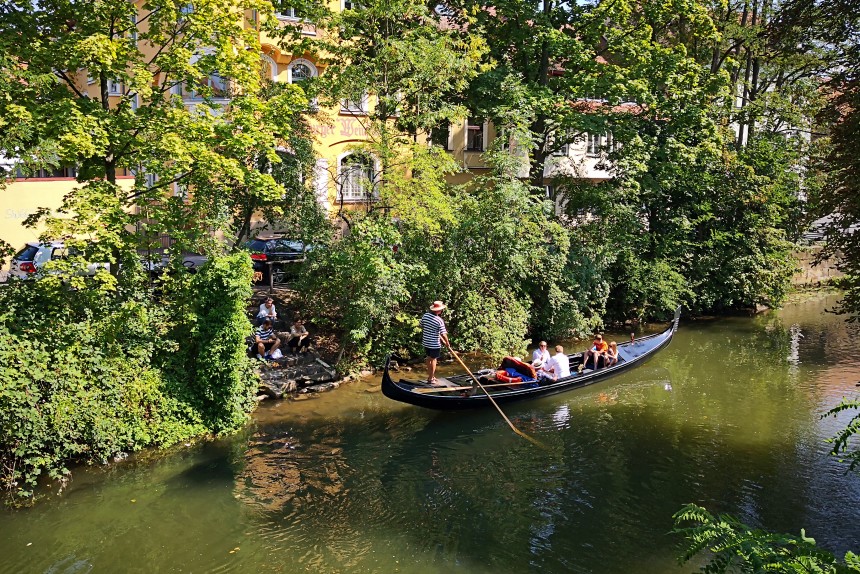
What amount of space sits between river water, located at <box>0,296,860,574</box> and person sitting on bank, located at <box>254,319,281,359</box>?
1.26 meters

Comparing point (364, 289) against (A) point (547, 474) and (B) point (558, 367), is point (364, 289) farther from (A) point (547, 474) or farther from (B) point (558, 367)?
(A) point (547, 474)

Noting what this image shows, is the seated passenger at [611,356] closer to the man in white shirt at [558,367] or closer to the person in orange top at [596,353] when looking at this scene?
the person in orange top at [596,353]

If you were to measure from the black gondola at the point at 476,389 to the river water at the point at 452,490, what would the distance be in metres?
0.40

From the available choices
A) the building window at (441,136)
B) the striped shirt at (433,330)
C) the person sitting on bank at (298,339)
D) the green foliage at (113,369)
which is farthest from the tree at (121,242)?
the building window at (441,136)

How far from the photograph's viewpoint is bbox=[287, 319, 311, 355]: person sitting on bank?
16.0 m

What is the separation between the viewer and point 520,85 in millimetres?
20734

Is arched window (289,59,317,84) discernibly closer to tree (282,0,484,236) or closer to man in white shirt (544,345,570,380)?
tree (282,0,484,236)

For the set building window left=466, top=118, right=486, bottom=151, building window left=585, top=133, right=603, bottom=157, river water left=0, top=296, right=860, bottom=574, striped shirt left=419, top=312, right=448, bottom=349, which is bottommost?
river water left=0, top=296, right=860, bottom=574

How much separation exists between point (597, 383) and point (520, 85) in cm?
925

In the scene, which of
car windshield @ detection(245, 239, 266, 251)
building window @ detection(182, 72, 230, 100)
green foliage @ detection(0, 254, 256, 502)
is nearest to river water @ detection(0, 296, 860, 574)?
green foliage @ detection(0, 254, 256, 502)

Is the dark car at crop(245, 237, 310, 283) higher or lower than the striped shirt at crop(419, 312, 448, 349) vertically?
higher

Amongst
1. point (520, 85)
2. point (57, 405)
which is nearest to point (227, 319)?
point (57, 405)

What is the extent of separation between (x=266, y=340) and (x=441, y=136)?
1204 centimetres

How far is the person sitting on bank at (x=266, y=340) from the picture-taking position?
49.5 feet
